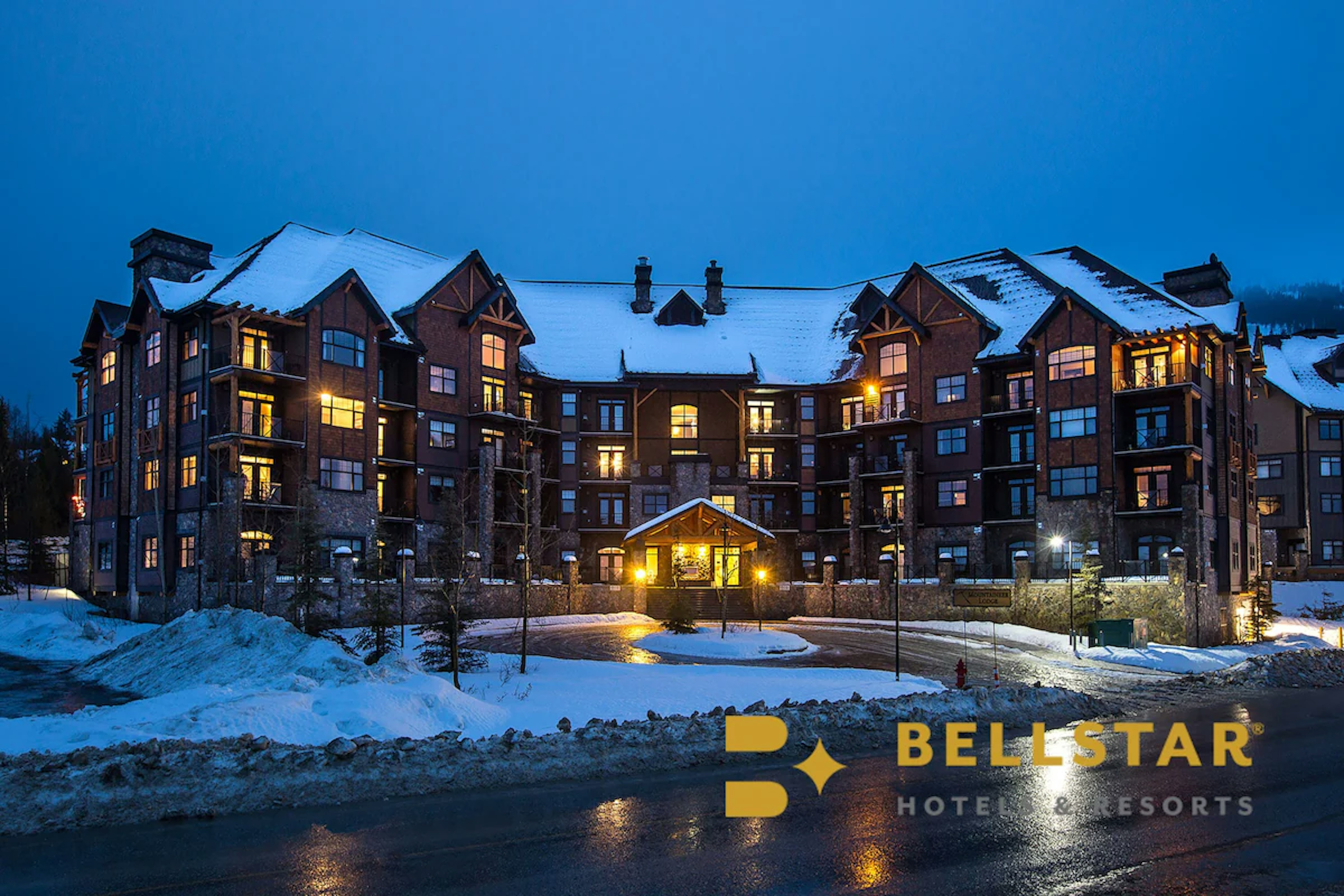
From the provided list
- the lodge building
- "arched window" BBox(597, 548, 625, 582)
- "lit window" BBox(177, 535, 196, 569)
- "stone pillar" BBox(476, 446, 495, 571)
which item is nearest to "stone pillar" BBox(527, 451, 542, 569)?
the lodge building

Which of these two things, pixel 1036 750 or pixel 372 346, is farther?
pixel 372 346

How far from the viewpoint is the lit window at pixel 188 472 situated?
4775 cm

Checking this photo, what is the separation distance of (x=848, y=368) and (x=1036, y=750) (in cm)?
4601

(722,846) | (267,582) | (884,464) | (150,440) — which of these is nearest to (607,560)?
(884,464)

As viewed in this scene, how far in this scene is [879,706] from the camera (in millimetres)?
21562

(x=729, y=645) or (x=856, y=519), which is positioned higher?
(x=856, y=519)

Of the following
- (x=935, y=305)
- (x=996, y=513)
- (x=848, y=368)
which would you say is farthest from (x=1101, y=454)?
(x=848, y=368)

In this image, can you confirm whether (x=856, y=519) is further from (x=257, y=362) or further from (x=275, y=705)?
(x=275, y=705)

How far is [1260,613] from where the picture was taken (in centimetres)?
5169

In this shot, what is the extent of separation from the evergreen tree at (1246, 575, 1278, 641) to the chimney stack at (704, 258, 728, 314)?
34.1 m

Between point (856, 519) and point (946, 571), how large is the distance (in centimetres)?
1084

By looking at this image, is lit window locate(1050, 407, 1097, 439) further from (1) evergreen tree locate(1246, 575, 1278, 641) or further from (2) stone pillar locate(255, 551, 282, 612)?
(2) stone pillar locate(255, 551, 282, 612)

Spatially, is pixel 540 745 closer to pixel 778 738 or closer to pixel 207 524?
pixel 778 738

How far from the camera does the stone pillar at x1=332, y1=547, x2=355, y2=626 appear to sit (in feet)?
137
